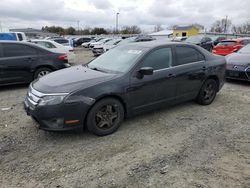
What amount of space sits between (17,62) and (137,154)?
513 cm

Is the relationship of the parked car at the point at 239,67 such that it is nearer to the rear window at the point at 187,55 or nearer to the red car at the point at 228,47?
the rear window at the point at 187,55

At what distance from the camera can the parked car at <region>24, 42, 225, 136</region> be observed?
3.49 meters

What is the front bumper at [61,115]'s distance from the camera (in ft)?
11.2

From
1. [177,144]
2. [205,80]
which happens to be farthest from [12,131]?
[205,80]

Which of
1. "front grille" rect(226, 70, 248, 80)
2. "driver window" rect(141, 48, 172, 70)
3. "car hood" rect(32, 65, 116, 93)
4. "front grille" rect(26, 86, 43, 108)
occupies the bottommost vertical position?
"front grille" rect(226, 70, 248, 80)

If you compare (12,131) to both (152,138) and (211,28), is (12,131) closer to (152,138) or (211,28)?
(152,138)

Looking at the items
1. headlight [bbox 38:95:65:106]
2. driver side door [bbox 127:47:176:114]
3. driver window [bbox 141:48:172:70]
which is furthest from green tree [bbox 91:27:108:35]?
headlight [bbox 38:95:65:106]

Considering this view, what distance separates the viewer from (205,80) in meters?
5.30

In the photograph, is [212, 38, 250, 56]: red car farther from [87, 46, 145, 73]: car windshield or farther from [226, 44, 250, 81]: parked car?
[87, 46, 145, 73]: car windshield

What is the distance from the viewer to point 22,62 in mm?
6871

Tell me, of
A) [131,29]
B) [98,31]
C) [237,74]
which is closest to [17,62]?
[237,74]

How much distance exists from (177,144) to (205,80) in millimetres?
2249

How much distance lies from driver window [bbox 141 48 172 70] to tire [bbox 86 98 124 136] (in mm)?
938

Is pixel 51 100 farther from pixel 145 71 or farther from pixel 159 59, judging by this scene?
pixel 159 59
